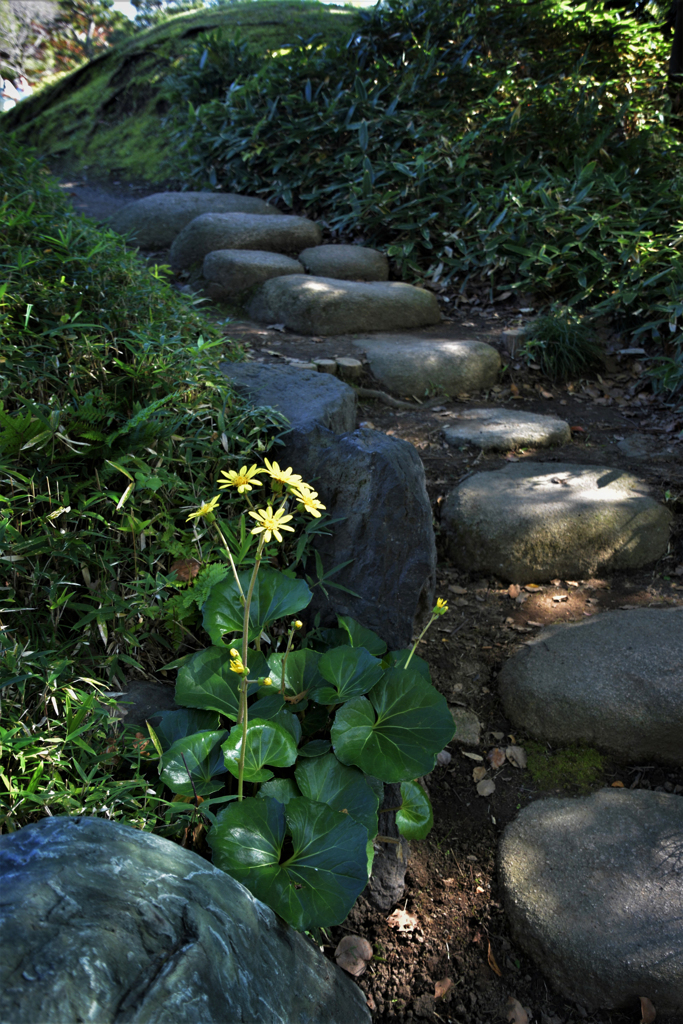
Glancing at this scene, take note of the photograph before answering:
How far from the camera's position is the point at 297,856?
155 cm

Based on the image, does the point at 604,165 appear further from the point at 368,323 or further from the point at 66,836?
the point at 66,836

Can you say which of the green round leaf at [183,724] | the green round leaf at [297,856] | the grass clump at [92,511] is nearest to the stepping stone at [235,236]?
the grass clump at [92,511]

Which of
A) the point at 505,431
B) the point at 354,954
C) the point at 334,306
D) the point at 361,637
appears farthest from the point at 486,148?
the point at 354,954

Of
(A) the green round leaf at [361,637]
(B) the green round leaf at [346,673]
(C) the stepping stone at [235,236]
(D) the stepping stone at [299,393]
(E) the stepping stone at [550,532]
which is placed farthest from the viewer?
(C) the stepping stone at [235,236]

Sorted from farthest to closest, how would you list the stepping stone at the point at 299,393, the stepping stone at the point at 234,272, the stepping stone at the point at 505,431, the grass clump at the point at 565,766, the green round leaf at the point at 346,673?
the stepping stone at the point at 234,272, the stepping stone at the point at 505,431, the stepping stone at the point at 299,393, the grass clump at the point at 565,766, the green round leaf at the point at 346,673

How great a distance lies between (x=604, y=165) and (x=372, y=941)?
6027 millimetres

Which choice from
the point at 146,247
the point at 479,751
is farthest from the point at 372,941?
the point at 146,247

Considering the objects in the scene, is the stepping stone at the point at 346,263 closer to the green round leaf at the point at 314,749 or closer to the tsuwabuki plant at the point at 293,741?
the tsuwabuki plant at the point at 293,741

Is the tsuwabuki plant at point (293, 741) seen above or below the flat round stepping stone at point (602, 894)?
above

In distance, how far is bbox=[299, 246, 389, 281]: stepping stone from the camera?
5.22 metres

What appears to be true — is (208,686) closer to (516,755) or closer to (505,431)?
(516,755)

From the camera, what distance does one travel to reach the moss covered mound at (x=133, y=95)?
8820 millimetres

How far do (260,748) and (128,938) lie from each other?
737mm

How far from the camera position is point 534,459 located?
11.4 ft
